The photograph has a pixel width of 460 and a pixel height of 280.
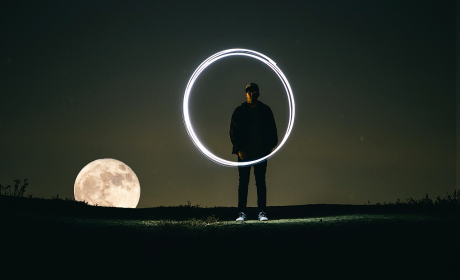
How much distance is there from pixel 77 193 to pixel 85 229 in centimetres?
1049

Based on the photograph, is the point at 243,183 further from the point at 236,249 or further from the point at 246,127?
the point at 236,249

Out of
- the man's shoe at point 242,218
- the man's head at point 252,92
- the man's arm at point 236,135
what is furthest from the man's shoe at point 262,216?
the man's head at point 252,92

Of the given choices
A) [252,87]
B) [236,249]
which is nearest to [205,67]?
[252,87]

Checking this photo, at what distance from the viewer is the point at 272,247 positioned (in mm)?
6203

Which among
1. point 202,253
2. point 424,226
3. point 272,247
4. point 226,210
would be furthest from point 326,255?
point 226,210

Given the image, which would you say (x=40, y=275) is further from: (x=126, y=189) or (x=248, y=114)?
(x=126, y=189)

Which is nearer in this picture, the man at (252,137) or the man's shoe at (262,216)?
the man's shoe at (262,216)

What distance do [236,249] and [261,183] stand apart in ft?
9.63

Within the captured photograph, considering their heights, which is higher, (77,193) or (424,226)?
(77,193)

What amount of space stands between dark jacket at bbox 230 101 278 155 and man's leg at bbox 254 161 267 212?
0.31m

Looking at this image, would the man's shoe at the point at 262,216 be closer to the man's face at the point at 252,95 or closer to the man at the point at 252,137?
the man at the point at 252,137

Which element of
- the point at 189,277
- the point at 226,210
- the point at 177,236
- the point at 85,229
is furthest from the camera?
the point at 226,210

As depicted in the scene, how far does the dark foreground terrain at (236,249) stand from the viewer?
5.57 metres

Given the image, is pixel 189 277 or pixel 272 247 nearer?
pixel 189 277
